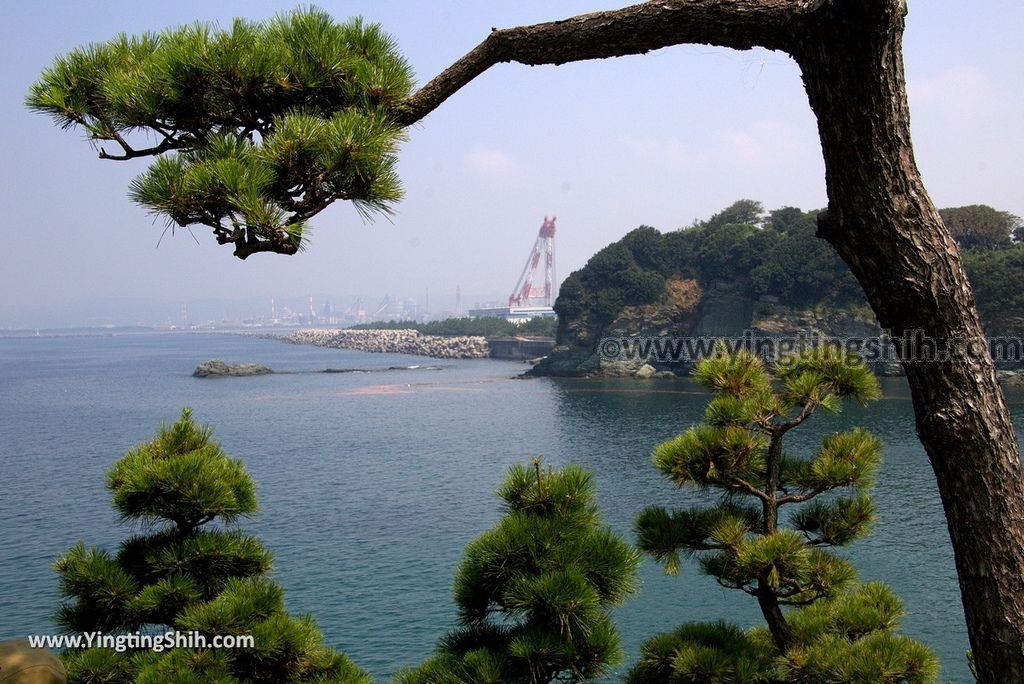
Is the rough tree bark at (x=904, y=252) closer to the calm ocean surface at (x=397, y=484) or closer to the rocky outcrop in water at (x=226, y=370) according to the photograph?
the calm ocean surface at (x=397, y=484)

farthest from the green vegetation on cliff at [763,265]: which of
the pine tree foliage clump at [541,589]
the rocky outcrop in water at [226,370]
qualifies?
the pine tree foliage clump at [541,589]

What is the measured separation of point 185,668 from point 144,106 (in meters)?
2.64

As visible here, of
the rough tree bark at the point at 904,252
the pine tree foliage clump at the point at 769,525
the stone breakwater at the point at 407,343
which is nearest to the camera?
the rough tree bark at the point at 904,252

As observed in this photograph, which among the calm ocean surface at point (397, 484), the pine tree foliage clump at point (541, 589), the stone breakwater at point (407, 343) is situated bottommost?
the calm ocean surface at point (397, 484)

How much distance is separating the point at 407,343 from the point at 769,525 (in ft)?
239

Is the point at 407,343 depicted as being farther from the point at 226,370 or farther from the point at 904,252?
the point at 904,252

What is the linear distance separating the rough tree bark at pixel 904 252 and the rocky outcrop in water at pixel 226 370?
5158 cm

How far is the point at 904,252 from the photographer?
5.27 ft

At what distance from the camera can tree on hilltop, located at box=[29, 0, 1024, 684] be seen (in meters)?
1.57

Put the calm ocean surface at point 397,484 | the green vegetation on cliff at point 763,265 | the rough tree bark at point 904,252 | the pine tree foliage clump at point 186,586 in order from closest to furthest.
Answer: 1. the rough tree bark at point 904,252
2. the pine tree foliage clump at point 186,586
3. the calm ocean surface at point 397,484
4. the green vegetation on cliff at point 763,265

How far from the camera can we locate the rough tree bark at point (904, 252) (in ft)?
5.10

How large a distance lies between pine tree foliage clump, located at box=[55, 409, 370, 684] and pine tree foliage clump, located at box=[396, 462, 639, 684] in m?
0.64

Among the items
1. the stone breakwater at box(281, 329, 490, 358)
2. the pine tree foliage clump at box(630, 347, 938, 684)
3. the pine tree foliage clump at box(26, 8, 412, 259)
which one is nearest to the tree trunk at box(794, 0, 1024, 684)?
the pine tree foliage clump at box(26, 8, 412, 259)

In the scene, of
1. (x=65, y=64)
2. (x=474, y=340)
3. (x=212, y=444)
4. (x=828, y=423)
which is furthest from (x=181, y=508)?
(x=474, y=340)
